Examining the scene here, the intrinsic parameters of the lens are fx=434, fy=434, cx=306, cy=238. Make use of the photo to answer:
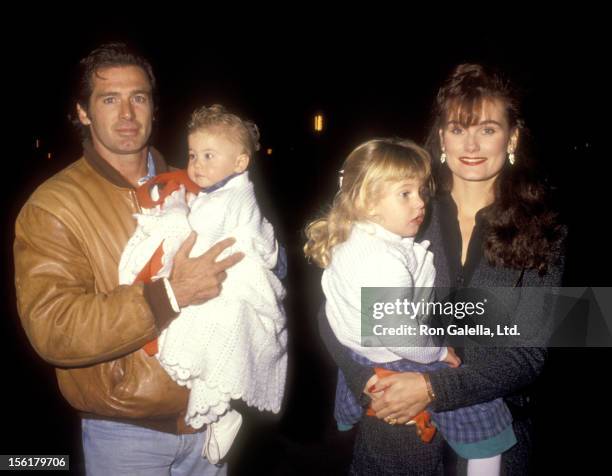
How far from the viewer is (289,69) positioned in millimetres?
14312

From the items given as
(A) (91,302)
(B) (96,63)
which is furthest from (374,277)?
(B) (96,63)

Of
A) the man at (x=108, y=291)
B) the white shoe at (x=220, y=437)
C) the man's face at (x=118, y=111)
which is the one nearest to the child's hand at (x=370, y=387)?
the white shoe at (x=220, y=437)

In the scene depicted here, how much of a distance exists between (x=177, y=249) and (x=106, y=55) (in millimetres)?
997

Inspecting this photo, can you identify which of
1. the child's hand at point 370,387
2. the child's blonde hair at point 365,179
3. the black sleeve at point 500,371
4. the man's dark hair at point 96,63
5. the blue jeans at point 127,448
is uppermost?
the man's dark hair at point 96,63

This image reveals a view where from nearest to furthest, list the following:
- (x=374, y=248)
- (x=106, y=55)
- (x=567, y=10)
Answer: (x=374, y=248) → (x=106, y=55) → (x=567, y=10)

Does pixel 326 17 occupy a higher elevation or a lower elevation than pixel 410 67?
higher

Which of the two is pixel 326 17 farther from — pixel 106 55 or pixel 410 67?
pixel 106 55

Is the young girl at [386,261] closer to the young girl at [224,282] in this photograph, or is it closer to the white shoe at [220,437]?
the young girl at [224,282]

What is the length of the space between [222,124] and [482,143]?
47.7 inches

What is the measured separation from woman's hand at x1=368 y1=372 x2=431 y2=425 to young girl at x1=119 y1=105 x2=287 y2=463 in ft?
1.67

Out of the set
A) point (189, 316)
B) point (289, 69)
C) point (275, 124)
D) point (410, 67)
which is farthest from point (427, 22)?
point (189, 316)

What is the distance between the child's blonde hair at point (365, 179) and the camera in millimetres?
1855

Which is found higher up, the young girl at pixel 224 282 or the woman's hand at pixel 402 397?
the young girl at pixel 224 282

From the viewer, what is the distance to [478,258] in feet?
6.17
